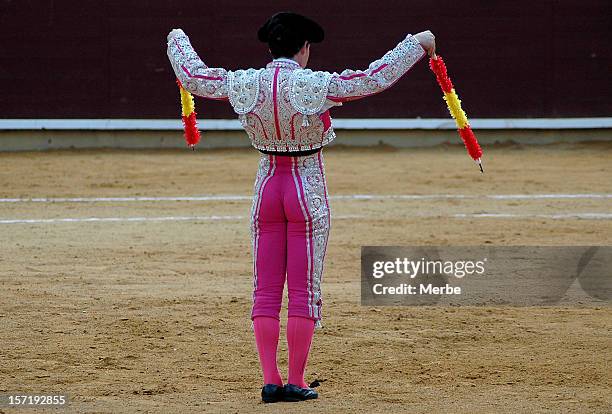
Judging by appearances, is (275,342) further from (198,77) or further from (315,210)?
(198,77)

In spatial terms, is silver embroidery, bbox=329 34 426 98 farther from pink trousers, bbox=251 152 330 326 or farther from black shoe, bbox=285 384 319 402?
black shoe, bbox=285 384 319 402

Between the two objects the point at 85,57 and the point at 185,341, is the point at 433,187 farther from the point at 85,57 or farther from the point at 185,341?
the point at 185,341

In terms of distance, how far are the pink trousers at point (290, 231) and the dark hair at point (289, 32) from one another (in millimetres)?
318

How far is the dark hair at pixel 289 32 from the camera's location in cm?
341

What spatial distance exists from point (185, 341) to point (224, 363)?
1.25ft

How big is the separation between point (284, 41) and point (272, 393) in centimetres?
101

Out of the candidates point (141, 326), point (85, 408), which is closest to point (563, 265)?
point (141, 326)

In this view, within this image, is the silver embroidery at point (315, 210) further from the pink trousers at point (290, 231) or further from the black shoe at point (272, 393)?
the black shoe at point (272, 393)

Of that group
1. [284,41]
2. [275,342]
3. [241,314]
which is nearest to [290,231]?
[275,342]

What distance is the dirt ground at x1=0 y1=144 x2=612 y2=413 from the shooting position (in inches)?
145

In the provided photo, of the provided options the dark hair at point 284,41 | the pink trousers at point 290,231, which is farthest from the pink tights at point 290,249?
the dark hair at point 284,41

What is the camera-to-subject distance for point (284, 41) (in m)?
3.43

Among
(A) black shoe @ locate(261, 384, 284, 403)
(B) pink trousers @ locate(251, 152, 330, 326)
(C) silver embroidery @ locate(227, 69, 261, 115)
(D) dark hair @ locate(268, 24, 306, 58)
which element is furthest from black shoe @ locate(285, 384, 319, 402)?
(D) dark hair @ locate(268, 24, 306, 58)

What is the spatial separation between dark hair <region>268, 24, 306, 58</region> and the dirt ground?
101 centimetres
